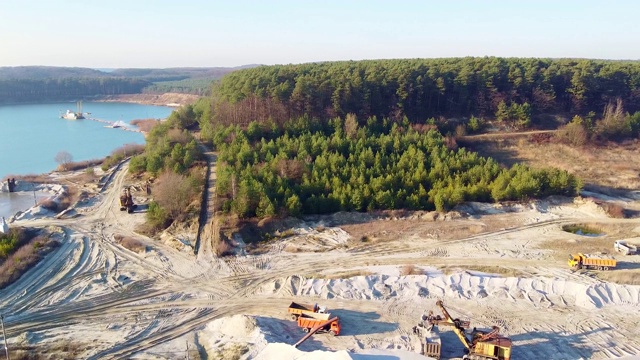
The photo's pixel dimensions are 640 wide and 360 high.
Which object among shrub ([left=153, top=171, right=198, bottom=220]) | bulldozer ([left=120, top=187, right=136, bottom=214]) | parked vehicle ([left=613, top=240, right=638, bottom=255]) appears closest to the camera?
parked vehicle ([left=613, top=240, right=638, bottom=255])

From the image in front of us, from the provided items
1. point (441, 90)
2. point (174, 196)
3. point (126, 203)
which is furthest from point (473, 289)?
point (441, 90)

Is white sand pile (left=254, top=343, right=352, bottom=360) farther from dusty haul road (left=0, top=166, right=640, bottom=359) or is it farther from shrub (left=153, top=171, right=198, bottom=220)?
shrub (left=153, top=171, right=198, bottom=220)

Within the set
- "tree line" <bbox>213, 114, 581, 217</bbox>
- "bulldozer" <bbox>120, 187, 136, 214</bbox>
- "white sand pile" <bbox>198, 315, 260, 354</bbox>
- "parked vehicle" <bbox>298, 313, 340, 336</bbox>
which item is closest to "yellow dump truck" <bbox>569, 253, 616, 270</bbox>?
"tree line" <bbox>213, 114, 581, 217</bbox>

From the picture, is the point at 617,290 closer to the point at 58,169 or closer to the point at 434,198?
the point at 434,198

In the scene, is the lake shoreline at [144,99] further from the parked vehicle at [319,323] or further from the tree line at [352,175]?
the parked vehicle at [319,323]

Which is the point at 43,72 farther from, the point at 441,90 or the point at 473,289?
the point at 473,289

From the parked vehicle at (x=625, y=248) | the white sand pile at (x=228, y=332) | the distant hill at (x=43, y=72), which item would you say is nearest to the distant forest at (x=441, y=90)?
the parked vehicle at (x=625, y=248)
